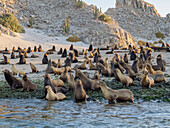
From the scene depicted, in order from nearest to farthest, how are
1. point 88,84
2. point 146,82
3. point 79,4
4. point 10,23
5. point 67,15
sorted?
1. point 88,84
2. point 146,82
3. point 10,23
4. point 67,15
5. point 79,4

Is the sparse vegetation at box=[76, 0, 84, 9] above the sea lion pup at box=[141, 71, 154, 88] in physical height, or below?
above

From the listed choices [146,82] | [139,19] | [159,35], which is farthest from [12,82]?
[139,19]

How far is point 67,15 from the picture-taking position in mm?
55562

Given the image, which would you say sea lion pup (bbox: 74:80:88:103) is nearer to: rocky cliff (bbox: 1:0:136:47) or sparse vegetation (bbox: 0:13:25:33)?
rocky cliff (bbox: 1:0:136:47)

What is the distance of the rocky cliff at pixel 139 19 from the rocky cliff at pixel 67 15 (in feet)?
59.5

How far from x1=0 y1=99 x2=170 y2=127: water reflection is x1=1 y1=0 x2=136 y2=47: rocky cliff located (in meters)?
33.6

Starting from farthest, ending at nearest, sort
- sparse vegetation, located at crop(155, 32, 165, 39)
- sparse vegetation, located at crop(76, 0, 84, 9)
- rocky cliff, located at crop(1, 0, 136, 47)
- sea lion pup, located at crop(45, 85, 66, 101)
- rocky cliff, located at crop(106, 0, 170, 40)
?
rocky cliff, located at crop(106, 0, 170, 40), sparse vegetation, located at crop(155, 32, 165, 39), sparse vegetation, located at crop(76, 0, 84, 9), rocky cliff, located at crop(1, 0, 136, 47), sea lion pup, located at crop(45, 85, 66, 101)

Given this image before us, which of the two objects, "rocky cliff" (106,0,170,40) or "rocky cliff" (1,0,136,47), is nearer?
"rocky cliff" (1,0,136,47)

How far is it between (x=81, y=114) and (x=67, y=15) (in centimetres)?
4862

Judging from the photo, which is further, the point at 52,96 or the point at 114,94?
the point at 52,96

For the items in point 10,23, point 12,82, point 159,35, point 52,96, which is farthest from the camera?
point 159,35

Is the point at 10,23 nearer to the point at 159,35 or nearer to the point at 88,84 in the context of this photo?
the point at 88,84

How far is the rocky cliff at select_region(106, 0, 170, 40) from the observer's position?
72500 mm

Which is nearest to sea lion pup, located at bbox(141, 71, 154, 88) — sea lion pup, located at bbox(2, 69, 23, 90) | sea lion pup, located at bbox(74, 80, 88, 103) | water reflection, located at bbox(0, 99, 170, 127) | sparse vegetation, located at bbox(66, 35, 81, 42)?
water reflection, located at bbox(0, 99, 170, 127)
